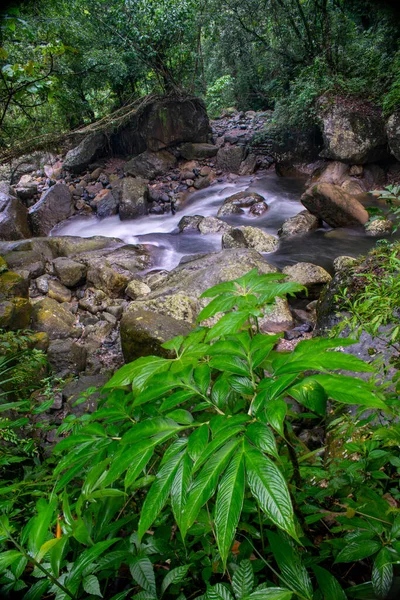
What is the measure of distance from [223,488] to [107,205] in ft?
37.6

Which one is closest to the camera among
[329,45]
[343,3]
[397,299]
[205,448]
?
[205,448]

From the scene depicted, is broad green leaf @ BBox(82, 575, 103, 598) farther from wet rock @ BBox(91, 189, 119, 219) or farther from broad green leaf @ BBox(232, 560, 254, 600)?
wet rock @ BBox(91, 189, 119, 219)

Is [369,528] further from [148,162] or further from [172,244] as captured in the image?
[148,162]

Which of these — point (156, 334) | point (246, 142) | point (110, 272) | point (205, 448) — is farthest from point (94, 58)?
point (205, 448)

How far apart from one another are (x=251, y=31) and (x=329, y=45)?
4549 mm

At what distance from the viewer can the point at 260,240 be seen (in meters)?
7.98

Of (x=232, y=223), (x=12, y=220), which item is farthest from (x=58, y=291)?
(x=232, y=223)

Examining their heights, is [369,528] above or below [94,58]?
below

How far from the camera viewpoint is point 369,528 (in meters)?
0.81

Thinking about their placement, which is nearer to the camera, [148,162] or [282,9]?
[282,9]

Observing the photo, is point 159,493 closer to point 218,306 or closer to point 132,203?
point 218,306

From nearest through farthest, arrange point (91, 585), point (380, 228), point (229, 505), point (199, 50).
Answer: point (229, 505) → point (91, 585) → point (380, 228) → point (199, 50)

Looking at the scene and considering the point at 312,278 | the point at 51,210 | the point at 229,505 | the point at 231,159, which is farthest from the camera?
the point at 231,159

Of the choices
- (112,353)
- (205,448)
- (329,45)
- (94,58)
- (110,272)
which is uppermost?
(94,58)
